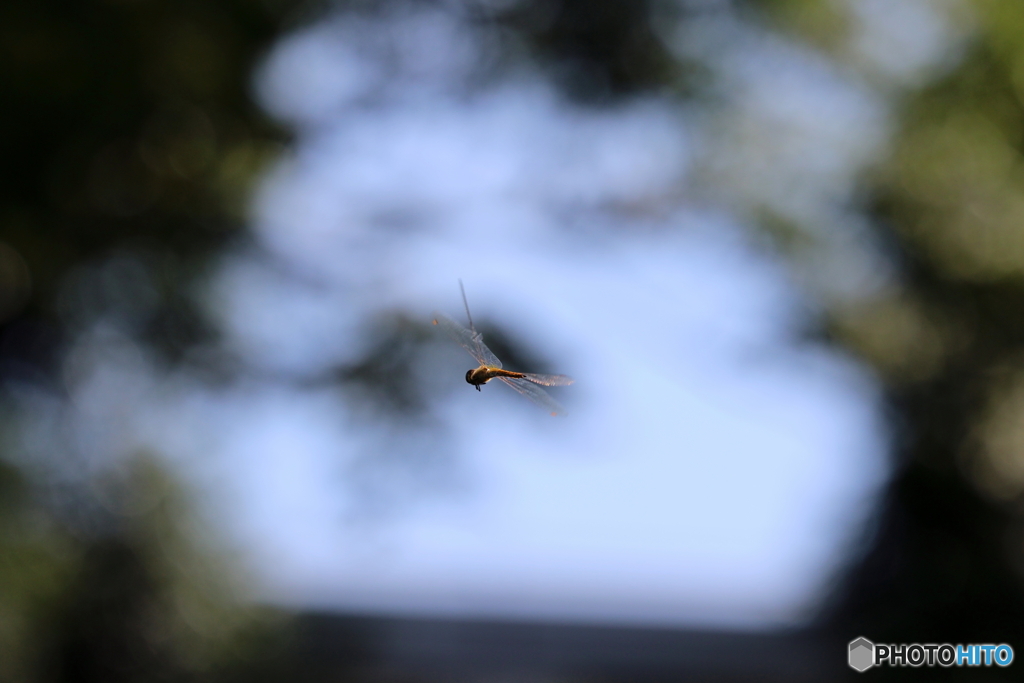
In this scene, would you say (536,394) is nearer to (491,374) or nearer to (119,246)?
(491,374)

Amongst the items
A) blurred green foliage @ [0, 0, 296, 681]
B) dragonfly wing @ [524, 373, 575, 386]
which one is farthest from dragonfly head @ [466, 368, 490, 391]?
blurred green foliage @ [0, 0, 296, 681]

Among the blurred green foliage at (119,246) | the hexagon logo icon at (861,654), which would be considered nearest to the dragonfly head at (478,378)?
the hexagon logo icon at (861,654)

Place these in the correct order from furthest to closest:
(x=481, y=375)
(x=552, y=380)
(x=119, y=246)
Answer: (x=119, y=246)
(x=481, y=375)
(x=552, y=380)

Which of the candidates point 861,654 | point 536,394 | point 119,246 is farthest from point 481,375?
point 119,246

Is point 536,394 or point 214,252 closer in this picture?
point 536,394

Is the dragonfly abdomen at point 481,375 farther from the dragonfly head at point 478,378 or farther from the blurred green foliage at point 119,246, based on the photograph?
the blurred green foliage at point 119,246

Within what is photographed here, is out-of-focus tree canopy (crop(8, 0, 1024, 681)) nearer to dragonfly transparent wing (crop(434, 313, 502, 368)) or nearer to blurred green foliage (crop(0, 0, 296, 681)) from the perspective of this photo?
blurred green foliage (crop(0, 0, 296, 681))

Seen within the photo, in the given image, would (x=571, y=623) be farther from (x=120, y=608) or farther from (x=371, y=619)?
(x=120, y=608)
